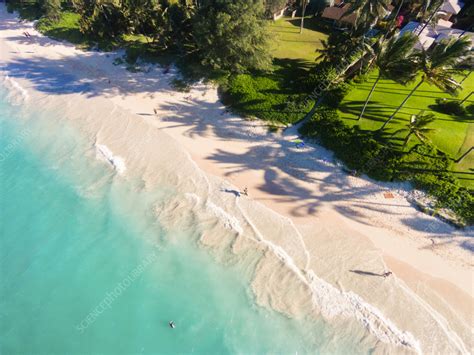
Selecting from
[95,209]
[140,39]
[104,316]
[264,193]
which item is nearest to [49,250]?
[95,209]

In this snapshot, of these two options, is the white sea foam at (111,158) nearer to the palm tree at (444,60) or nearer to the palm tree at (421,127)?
the palm tree at (421,127)

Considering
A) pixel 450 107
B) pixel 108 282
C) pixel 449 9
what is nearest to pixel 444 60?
pixel 450 107

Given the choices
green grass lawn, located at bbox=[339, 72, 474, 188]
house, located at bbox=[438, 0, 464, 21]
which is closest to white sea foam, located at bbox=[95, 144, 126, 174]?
green grass lawn, located at bbox=[339, 72, 474, 188]

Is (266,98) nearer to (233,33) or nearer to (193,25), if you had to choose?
(233,33)

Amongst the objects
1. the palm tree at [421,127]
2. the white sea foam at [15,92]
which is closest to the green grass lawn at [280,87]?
the palm tree at [421,127]

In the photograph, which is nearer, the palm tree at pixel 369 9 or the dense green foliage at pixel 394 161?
the dense green foliage at pixel 394 161

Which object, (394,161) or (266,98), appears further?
(266,98)

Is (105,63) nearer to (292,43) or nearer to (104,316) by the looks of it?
(292,43)
